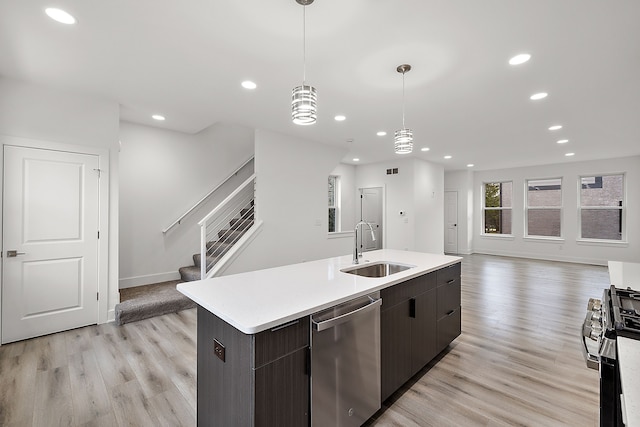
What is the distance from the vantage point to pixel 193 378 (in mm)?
2322

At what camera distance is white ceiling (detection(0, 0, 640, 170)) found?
192cm

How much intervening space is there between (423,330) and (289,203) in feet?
10.7

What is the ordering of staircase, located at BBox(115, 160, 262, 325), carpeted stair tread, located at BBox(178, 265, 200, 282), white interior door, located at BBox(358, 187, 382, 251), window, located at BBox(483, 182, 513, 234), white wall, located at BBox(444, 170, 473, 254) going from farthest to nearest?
white wall, located at BBox(444, 170, 473, 254)
window, located at BBox(483, 182, 513, 234)
white interior door, located at BBox(358, 187, 382, 251)
carpeted stair tread, located at BBox(178, 265, 200, 282)
staircase, located at BBox(115, 160, 262, 325)

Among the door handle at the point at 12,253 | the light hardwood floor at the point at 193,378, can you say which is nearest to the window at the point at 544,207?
the light hardwood floor at the point at 193,378

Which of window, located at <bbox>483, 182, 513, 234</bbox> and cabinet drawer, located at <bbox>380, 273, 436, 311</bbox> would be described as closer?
cabinet drawer, located at <bbox>380, 273, 436, 311</bbox>

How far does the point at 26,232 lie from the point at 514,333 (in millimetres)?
5319

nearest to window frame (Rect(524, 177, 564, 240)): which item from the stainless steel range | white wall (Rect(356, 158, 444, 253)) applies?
white wall (Rect(356, 158, 444, 253))

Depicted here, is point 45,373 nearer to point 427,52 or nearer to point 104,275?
point 104,275

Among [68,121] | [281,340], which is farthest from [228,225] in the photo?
[281,340]

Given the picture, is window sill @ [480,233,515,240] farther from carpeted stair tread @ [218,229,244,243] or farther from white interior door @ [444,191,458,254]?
carpeted stair tread @ [218,229,244,243]

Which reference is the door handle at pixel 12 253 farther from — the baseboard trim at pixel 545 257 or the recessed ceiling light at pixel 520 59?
the baseboard trim at pixel 545 257

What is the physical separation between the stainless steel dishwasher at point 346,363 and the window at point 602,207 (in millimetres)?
8749

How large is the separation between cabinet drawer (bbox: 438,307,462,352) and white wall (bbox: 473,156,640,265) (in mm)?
7033

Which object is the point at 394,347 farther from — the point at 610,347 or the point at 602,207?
the point at 602,207
